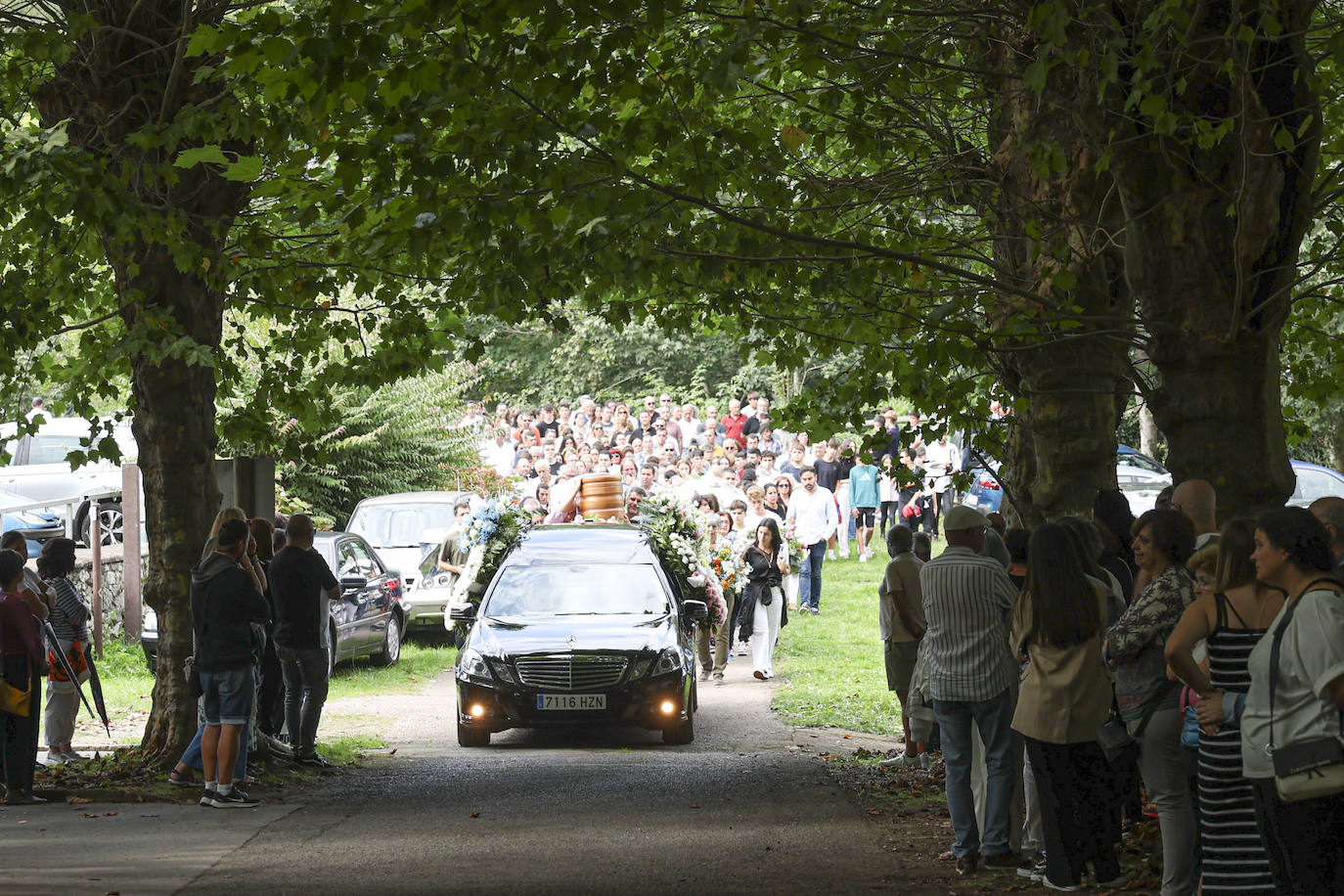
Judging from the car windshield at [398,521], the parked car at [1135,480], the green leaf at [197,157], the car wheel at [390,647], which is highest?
the green leaf at [197,157]

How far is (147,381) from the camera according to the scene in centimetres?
1203

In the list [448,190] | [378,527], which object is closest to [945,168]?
[448,190]

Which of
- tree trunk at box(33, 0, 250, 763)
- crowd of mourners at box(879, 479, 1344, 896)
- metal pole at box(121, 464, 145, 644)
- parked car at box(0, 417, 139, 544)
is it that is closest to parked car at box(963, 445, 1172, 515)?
metal pole at box(121, 464, 145, 644)

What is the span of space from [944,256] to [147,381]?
6.13 metres

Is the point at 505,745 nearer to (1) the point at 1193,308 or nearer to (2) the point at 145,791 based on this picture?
(2) the point at 145,791

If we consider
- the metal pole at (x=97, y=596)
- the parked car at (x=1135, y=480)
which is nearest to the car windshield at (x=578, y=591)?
the metal pole at (x=97, y=596)

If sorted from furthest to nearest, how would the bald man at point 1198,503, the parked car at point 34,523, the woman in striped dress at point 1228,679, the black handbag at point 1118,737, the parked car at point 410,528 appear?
the parked car at point 34,523 < the parked car at point 410,528 < the bald man at point 1198,503 < the black handbag at point 1118,737 < the woman in striped dress at point 1228,679

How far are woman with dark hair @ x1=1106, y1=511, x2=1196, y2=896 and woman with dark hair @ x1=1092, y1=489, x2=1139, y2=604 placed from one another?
1176 millimetres

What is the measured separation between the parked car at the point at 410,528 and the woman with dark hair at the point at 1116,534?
15772mm

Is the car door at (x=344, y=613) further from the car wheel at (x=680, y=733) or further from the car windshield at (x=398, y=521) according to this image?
the car wheel at (x=680, y=733)

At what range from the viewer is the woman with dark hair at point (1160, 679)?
705cm

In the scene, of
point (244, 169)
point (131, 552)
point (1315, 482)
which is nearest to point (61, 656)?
point (244, 169)

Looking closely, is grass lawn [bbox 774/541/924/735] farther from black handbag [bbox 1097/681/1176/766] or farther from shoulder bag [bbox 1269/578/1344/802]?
shoulder bag [bbox 1269/578/1344/802]

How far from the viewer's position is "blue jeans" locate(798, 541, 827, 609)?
25422mm
